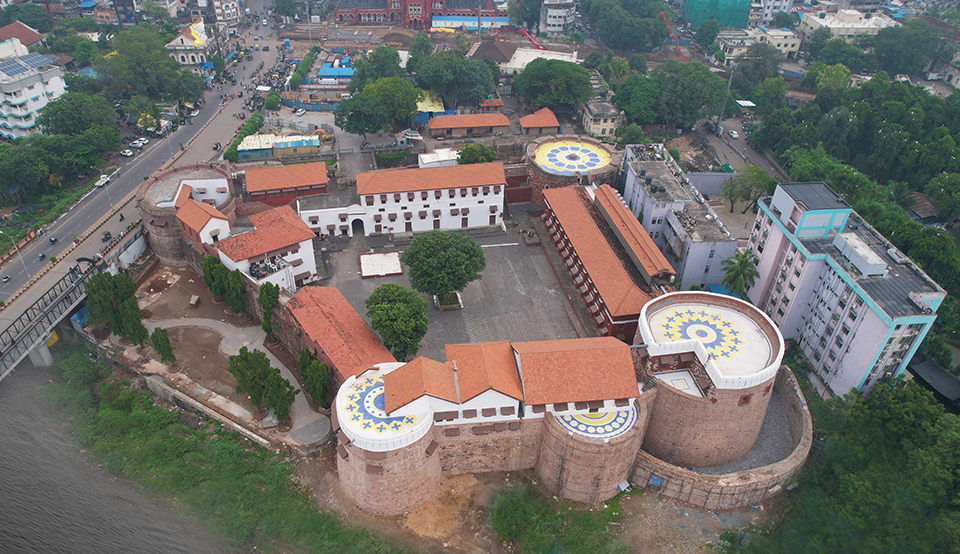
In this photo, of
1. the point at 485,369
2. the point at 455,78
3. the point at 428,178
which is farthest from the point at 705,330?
the point at 455,78

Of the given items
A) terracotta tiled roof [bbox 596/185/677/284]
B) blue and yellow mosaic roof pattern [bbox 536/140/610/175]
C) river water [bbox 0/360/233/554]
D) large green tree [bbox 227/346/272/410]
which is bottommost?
river water [bbox 0/360/233/554]

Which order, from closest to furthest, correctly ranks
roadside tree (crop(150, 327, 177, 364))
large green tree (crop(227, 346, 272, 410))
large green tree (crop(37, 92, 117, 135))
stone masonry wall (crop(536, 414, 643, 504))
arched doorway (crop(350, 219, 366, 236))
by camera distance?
1. stone masonry wall (crop(536, 414, 643, 504))
2. large green tree (crop(227, 346, 272, 410))
3. roadside tree (crop(150, 327, 177, 364))
4. arched doorway (crop(350, 219, 366, 236))
5. large green tree (crop(37, 92, 117, 135))

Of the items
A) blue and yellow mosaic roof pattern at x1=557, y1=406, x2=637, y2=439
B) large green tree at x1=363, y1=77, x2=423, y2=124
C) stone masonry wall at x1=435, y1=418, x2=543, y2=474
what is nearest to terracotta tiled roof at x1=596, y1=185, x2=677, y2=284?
blue and yellow mosaic roof pattern at x1=557, y1=406, x2=637, y2=439

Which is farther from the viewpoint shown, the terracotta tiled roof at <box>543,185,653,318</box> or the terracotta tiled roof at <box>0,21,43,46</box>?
the terracotta tiled roof at <box>0,21,43,46</box>

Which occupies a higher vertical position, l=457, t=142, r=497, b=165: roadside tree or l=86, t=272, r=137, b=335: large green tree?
l=457, t=142, r=497, b=165: roadside tree

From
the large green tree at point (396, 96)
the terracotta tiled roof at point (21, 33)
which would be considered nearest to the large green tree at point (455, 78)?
the large green tree at point (396, 96)

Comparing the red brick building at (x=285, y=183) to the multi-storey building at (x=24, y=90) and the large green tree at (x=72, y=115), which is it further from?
the multi-storey building at (x=24, y=90)

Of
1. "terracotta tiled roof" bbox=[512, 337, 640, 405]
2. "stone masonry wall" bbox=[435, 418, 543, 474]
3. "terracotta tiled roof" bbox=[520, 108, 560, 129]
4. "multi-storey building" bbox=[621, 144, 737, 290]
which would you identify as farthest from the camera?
"terracotta tiled roof" bbox=[520, 108, 560, 129]

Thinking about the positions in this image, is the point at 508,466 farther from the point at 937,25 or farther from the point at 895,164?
the point at 937,25

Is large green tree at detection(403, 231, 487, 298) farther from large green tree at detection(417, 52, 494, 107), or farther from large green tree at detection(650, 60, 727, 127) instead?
large green tree at detection(650, 60, 727, 127)
